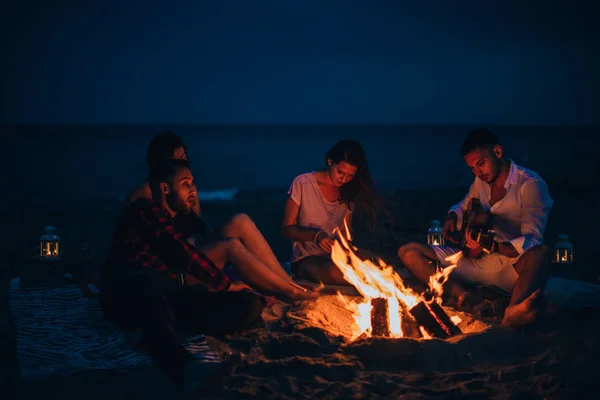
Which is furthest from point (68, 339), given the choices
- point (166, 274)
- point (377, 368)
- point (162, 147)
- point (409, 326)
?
point (409, 326)

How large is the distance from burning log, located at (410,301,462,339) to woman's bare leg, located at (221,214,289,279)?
4.30 ft

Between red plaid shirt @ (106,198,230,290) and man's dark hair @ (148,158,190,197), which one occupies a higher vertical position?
man's dark hair @ (148,158,190,197)

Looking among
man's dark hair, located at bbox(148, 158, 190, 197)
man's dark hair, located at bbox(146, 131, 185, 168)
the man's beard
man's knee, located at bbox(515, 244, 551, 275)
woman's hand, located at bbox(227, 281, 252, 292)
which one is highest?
man's dark hair, located at bbox(146, 131, 185, 168)

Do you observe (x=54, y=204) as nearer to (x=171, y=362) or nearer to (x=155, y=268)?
(x=155, y=268)

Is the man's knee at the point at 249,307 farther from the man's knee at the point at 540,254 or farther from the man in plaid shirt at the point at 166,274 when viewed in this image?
the man's knee at the point at 540,254

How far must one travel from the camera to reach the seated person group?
4.49m

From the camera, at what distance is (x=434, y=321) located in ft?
15.3

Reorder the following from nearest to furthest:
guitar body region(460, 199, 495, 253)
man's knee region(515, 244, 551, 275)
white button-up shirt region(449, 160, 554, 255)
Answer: man's knee region(515, 244, 551, 275)
white button-up shirt region(449, 160, 554, 255)
guitar body region(460, 199, 495, 253)

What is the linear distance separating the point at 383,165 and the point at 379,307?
59.5ft

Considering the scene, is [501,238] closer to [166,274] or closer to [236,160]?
[166,274]

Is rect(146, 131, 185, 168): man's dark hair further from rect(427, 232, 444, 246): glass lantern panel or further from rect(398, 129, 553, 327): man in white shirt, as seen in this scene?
rect(427, 232, 444, 246): glass lantern panel

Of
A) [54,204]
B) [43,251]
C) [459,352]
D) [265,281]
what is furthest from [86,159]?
[459,352]

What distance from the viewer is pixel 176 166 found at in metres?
4.89

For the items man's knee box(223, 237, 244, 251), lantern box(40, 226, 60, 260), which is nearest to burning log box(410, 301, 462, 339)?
man's knee box(223, 237, 244, 251)
